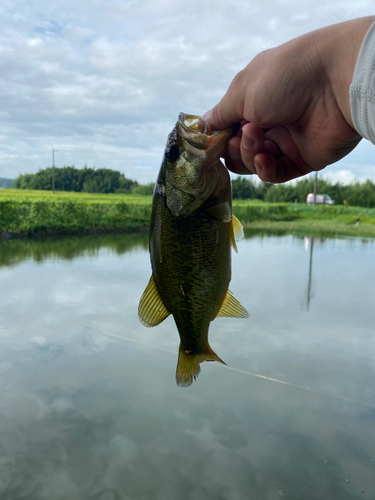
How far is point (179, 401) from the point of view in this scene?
340 centimetres

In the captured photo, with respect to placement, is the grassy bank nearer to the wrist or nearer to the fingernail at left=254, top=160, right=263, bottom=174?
the fingernail at left=254, top=160, right=263, bottom=174

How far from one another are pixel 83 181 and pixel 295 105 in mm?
13040

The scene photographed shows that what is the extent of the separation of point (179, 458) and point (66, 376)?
1.44m

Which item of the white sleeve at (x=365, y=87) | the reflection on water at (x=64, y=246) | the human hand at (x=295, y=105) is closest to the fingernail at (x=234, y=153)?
the human hand at (x=295, y=105)

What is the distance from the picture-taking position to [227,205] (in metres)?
0.97

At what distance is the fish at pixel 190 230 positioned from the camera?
0.97 metres

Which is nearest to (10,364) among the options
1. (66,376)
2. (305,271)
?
(66,376)

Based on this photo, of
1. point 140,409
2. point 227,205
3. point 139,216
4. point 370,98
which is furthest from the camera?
point 139,216

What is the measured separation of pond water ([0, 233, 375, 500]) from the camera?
8.45 ft

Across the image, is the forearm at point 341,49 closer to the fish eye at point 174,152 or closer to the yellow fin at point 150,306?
the fish eye at point 174,152

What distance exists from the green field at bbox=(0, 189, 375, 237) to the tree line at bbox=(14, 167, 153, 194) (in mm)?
387

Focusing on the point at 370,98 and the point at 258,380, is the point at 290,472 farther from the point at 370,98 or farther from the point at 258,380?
the point at 370,98

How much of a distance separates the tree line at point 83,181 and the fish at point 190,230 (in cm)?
1248

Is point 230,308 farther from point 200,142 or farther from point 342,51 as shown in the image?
point 342,51
